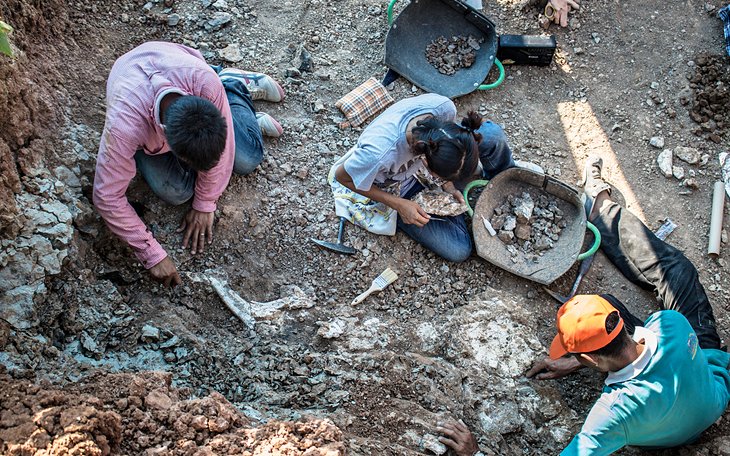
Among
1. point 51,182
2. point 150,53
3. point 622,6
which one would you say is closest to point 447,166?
point 150,53

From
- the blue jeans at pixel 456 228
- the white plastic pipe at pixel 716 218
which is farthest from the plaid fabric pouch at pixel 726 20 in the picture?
the blue jeans at pixel 456 228

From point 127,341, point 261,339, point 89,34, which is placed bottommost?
point 261,339

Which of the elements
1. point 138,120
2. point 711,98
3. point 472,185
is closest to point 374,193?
point 472,185

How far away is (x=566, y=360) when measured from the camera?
3336 millimetres

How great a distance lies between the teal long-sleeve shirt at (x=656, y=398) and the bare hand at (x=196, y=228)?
220cm

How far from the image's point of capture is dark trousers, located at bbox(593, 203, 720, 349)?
350 centimetres

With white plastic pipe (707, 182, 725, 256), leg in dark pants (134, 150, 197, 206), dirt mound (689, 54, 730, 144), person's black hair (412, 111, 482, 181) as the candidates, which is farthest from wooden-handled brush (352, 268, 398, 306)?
dirt mound (689, 54, 730, 144)

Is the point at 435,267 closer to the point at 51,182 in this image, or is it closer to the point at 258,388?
the point at 258,388

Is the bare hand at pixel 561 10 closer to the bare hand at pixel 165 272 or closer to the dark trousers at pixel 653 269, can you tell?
the dark trousers at pixel 653 269

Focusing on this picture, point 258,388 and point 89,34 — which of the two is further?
point 89,34

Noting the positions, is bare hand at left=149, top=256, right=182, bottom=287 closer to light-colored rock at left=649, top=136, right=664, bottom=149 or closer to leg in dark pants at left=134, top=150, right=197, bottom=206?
leg in dark pants at left=134, top=150, right=197, bottom=206

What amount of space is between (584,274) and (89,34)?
3.53 meters

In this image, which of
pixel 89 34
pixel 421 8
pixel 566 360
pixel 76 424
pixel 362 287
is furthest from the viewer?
pixel 421 8

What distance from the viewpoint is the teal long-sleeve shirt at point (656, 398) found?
278cm
